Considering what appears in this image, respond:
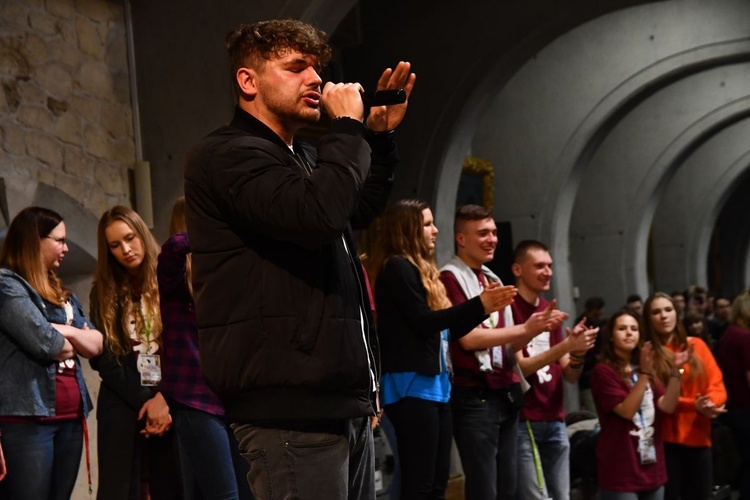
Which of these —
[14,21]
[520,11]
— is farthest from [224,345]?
[520,11]

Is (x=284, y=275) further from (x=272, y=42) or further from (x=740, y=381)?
(x=740, y=381)

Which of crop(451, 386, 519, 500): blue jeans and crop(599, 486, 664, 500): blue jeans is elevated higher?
crop(451, 386, 519, 500): blue jeans

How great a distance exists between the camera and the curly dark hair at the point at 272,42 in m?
2.64

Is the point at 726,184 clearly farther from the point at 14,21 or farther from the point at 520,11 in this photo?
the point at 14,21

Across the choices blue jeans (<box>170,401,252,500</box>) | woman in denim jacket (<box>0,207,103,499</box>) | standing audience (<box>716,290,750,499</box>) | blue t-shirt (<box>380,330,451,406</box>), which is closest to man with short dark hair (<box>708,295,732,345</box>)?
standing audience (<box>716,290,750,499</box>)

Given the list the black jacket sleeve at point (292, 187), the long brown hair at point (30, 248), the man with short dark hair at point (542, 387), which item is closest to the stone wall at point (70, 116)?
the long brown hair at point (30, 248)

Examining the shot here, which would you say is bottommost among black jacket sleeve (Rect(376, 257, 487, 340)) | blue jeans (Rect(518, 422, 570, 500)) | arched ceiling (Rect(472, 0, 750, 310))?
blue jeans (Rect(518, 422, 570, 500))

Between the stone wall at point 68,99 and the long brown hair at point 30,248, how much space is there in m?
0.99

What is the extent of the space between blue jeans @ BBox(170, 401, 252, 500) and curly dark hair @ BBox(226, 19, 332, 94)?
197 cm

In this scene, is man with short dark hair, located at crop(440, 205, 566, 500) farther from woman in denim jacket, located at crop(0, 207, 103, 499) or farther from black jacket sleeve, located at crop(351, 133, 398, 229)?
black jacket sleeve, located at crop(351, 133, 398, 229)

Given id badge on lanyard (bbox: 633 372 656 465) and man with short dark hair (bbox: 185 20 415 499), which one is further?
id badge on lanyard (bbox: 633 372 656 465)

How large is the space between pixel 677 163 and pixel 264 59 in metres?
12.3

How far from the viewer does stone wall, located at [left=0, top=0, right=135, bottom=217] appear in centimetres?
556

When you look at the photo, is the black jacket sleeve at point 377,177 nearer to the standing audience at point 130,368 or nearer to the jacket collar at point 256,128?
the jacket collar at point 256,128
